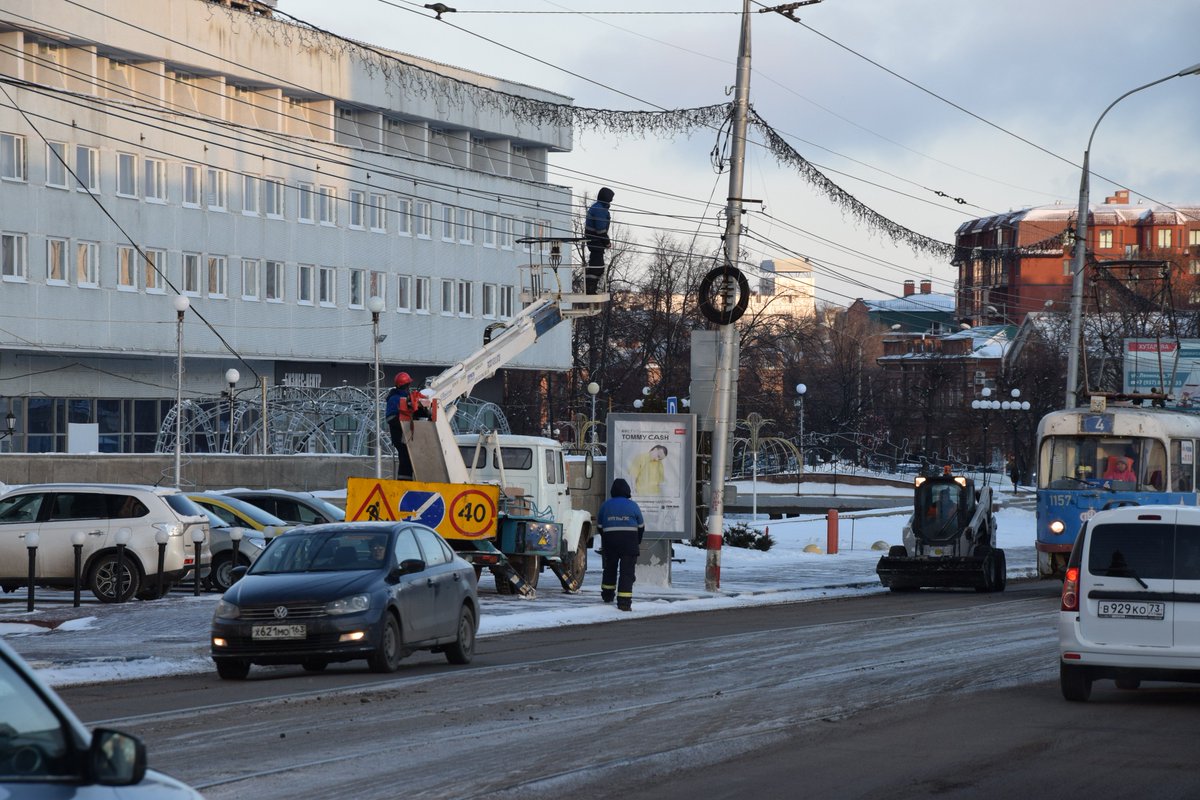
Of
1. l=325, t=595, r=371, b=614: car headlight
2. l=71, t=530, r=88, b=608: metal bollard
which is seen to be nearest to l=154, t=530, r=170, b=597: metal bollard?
l=71, t=530, r=88, b=608: metal bollard

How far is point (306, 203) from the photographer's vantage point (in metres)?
64.8

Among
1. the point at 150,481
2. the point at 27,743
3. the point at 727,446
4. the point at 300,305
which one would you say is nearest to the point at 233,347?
the point at 300,305

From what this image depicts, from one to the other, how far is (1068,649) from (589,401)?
7638 cm

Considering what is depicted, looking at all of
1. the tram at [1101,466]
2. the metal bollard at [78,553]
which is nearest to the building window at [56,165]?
the metal bollard at [78,553]

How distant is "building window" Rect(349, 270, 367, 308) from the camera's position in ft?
220

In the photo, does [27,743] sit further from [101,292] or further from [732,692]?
[101,292]

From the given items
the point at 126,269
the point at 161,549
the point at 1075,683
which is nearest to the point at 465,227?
the point at 126,269

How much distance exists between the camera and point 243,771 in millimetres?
9672

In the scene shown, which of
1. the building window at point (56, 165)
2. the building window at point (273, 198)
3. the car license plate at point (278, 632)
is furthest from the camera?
the building window at point (273, 198)

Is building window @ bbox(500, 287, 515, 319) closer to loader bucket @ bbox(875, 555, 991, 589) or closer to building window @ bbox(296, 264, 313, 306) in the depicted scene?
building window @ bbox(296, 264, 313, 306)

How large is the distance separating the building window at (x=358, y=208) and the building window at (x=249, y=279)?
5.27m

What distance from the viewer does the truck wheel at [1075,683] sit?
44.8 feet

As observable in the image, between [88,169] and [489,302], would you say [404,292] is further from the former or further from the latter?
[88,169]

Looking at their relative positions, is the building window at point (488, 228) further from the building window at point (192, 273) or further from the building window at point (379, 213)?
the building window at point (192, 273)
